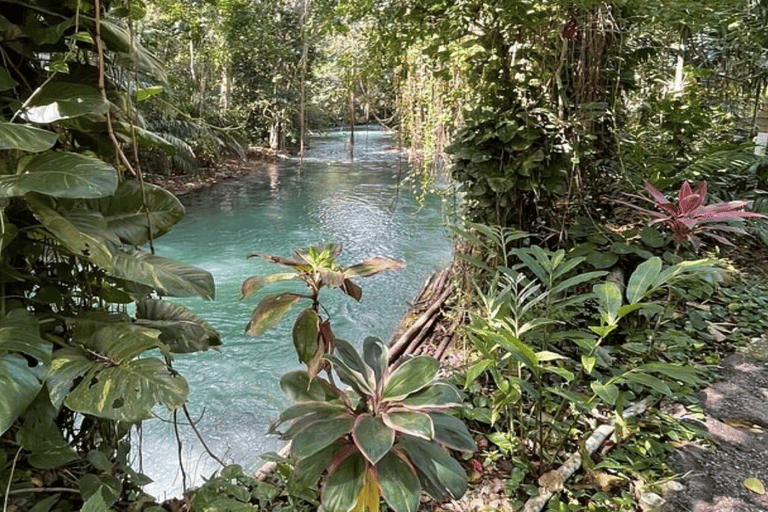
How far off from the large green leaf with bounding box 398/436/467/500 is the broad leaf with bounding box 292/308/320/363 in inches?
9.9

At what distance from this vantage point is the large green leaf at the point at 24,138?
29.7 inches

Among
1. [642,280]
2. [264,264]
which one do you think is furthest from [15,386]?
[264,264]

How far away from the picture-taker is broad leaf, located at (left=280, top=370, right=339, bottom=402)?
1.05 metres

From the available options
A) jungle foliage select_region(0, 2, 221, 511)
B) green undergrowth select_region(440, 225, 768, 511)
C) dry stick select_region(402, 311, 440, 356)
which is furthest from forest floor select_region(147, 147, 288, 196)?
green undergrowth select_region(440, 225, 768, 511)

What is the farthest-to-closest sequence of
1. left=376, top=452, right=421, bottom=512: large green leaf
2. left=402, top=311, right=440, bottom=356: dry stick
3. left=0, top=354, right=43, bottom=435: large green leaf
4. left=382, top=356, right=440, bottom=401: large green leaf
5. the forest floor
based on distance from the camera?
the forest floor < left=402, top=311, right=440, bottom=356: dry stick < left=382, top=356, right=440, bottom=401: large green leaf < left=376, top=452, right=421, bottom=512: large green leaf < left=0, top=354, right=43, bottom=435: large green leaf

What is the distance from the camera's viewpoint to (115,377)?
0.86m

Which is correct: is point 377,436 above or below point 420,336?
above

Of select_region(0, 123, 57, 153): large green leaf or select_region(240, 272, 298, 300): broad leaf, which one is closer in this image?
select_region(0, 123, 57, 153): large green leaf

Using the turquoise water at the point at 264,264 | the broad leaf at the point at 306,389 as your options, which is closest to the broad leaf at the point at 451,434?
the broad leaf at the point at 306,389

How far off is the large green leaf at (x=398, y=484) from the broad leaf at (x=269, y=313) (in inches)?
13.5

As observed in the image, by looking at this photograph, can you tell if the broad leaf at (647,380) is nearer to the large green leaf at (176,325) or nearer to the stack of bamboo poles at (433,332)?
the large green leaf at (176,325)

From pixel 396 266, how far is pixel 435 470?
0.40 metres

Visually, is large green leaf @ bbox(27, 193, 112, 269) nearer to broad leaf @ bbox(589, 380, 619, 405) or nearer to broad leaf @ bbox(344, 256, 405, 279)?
broad leaf @ bbox(344, 256, 405, 279)

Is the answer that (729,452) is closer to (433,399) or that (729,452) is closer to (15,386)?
(433,399)
